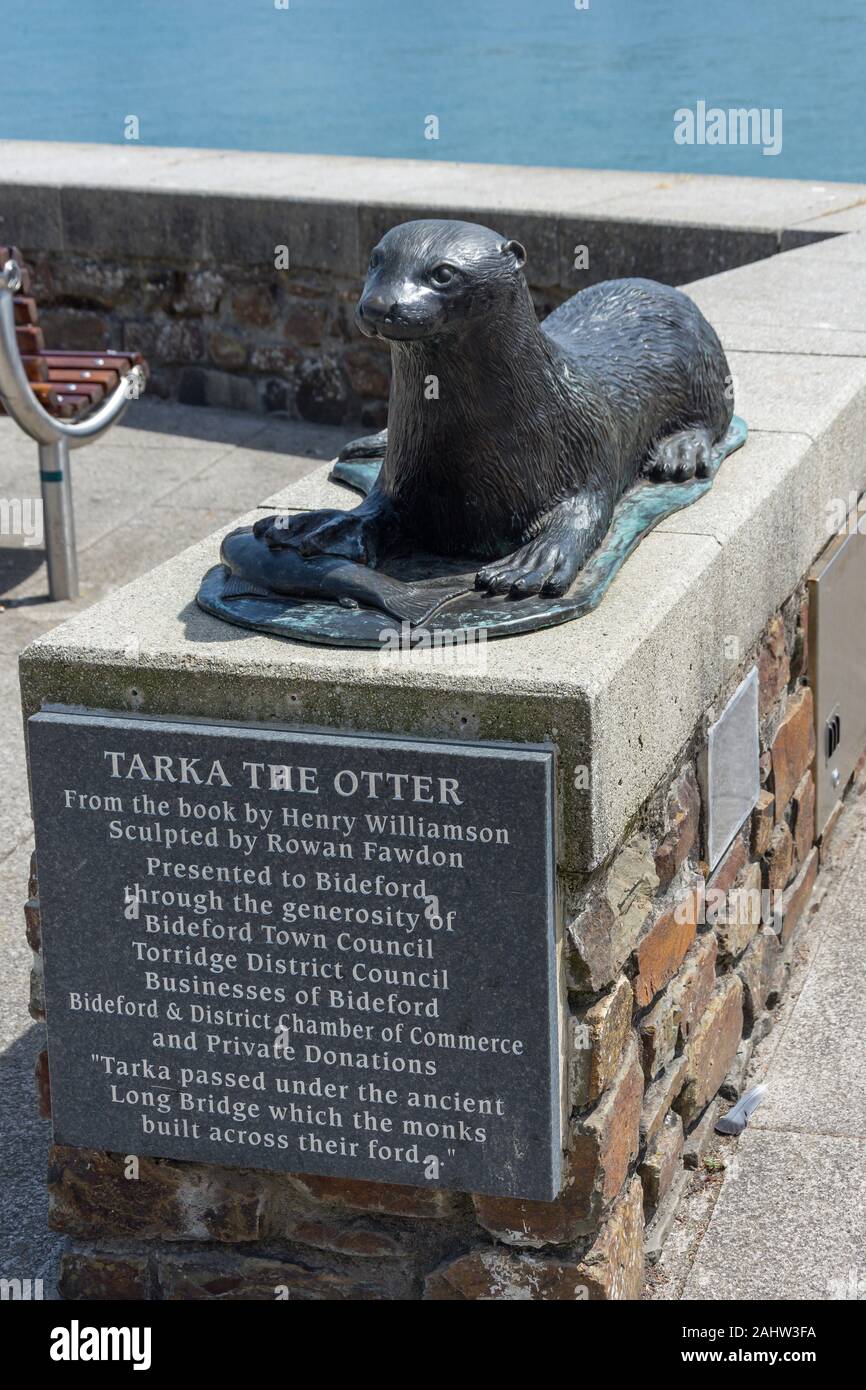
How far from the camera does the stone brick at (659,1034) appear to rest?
3.01 m

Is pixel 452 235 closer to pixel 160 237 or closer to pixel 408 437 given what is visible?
pixel 408 437

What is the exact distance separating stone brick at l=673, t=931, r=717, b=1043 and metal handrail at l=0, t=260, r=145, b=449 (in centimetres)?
321

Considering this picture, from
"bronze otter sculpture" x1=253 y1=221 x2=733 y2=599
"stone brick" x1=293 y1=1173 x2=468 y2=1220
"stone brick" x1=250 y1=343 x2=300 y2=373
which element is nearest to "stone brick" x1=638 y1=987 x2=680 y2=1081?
"stone brick" x1=293 y1=1173 x2=468 y2=1220

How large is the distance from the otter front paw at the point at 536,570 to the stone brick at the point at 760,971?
1.16 meters

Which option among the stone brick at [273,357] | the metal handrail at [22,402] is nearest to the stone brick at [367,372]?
the stone brick at [273,357]

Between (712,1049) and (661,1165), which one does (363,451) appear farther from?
(661,1165)

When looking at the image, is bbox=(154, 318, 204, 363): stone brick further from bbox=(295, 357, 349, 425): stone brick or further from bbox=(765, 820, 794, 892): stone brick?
bbox=(765, 820, 794, 892): stone brick

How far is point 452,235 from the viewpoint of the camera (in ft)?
8.84

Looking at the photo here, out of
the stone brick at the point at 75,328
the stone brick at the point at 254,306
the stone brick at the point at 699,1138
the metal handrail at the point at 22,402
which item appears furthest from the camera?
the stone brick at the point at 75,328

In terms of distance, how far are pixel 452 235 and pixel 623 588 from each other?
0.63 metres

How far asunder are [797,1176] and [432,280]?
1.77 m

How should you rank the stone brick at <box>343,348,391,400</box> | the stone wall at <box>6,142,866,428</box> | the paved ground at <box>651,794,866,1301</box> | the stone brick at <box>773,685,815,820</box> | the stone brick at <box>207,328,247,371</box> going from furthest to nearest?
the stone brick at <box>207,328,247,371</box> < the stone brick at <box>343,348,391,400</box> < the stone wall at <box>6,142,866,428</box> < the stone brick at <box>773,685,815,820</box> < the paved ground at <box>651,794,866,1301</box>

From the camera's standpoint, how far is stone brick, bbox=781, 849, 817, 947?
13.1 ft

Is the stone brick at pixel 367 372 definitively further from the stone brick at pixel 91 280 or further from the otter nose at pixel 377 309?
the otter nose at pixel 377 309
